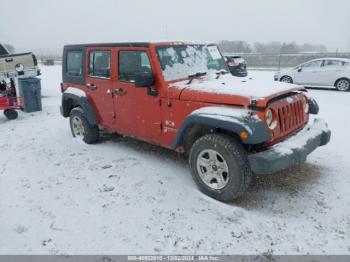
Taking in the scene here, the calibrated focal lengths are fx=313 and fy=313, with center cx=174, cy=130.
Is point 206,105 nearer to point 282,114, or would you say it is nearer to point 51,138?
point 282,114

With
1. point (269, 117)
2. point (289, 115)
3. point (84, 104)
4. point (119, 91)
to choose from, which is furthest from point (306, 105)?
point (84, 104)

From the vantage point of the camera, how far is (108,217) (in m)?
3.65

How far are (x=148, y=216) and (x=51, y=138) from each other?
3.97 meters

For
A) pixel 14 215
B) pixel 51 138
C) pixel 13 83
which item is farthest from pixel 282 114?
pixel 13 83

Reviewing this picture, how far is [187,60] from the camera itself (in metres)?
4.73

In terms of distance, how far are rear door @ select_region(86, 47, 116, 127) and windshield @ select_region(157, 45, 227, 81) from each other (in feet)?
3.56

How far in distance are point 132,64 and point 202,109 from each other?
1575 millimetres

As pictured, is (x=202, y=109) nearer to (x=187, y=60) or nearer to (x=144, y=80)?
(x=144, y=80)

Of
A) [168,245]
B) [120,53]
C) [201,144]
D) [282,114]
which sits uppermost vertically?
[120,53]

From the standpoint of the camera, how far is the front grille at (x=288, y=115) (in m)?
3.68

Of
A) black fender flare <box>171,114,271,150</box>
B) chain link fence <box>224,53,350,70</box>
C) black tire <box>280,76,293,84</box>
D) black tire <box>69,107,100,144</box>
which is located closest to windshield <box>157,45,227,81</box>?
black fender flare <box>171,114,271,150</box>

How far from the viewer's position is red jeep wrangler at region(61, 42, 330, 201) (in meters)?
3.54

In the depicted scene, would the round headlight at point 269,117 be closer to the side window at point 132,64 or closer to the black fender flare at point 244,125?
the black fender flare at point 244,125

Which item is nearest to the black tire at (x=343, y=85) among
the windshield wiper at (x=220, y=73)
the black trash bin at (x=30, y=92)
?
the windshield wiper at (x=220, y=73)
